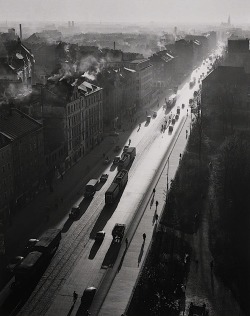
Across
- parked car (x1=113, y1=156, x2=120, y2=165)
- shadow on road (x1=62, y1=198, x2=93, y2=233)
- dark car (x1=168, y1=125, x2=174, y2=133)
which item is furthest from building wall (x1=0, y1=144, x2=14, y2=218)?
dark car (x1=168, y1=125, x2=174, y2=133)

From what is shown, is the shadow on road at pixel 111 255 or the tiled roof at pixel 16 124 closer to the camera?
the shadow on road at pixel 111 255

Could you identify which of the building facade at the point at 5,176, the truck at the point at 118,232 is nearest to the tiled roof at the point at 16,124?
the building facade at the point at 5,176

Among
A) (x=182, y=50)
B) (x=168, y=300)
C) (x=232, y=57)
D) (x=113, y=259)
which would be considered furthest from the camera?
(x=182, y=50)

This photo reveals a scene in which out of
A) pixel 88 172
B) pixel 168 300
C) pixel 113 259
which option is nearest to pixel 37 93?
pixel 88 172

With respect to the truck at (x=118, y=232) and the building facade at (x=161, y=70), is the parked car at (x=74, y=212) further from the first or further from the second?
the building facade at (x=161, y=70)

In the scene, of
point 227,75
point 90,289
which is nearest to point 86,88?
point 227,75

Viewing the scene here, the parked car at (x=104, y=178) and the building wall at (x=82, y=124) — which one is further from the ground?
the building wall at (x=82, y=124)

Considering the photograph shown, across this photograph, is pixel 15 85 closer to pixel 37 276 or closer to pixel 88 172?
pixel 88 172
